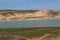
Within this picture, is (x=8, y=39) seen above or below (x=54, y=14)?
above

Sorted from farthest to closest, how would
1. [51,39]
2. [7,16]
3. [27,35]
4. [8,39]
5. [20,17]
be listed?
1. [20,17]
2. [7,16]
3. [27,35]
4. [51,39]
5. [8,39]

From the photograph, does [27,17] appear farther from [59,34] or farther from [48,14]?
[59,34]

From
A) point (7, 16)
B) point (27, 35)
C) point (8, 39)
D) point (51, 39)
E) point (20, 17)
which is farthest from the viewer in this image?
point (20, 17)

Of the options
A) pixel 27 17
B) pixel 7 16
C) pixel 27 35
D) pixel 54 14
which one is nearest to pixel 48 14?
pixel 54 14

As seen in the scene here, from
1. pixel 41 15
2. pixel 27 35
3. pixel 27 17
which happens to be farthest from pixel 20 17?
pixel 27 35

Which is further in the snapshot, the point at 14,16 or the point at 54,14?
the point at 54,14

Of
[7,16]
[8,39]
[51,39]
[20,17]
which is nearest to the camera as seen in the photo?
[8,39]

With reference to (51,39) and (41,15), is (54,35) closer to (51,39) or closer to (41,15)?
(51,39)

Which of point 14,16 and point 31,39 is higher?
point 31,39

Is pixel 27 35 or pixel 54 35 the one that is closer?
pixel 54 35
